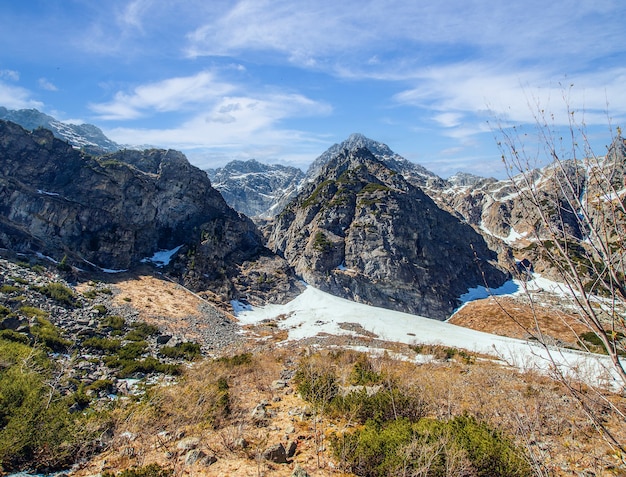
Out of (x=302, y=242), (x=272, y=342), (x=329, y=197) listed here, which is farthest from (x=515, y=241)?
(x=272, y=342)

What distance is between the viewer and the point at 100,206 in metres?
59.2

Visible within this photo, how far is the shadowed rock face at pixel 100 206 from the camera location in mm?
49438

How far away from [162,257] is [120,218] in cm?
1031

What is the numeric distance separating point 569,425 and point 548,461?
2.93m

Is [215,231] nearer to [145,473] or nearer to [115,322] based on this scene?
[115,322]

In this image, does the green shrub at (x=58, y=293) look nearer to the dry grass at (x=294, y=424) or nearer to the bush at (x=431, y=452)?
the dry grass at (x=294, y=424)

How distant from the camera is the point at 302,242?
250ft

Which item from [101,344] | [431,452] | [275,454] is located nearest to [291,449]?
[275,454]

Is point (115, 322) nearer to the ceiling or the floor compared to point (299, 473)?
nearer to the floor

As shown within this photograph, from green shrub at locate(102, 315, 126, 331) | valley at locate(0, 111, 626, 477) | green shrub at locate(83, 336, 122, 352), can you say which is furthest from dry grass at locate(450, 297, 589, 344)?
green shrub at locate(102, 315, 126, 331)

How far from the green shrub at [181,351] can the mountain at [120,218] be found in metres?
24.0

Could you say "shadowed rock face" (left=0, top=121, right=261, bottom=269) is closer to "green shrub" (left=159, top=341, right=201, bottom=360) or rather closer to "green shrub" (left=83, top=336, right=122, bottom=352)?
"green shrub" (left=83, top=336, right=122, bottom=352)

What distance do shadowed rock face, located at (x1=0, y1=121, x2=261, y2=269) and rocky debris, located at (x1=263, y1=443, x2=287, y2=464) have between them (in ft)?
164

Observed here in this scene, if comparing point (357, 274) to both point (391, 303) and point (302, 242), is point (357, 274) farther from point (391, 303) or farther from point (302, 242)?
point (302, 242)
